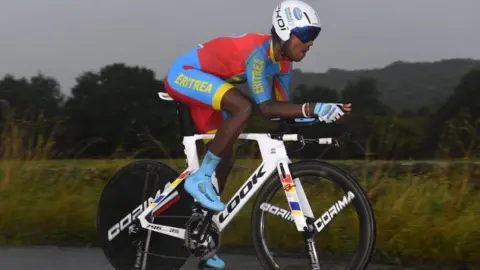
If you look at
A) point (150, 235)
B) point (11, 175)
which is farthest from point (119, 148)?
point (150, 235)

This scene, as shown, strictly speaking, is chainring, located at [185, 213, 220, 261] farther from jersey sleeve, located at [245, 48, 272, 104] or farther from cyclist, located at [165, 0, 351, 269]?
jersey sleeve, located at [245, 48, 272, 104]

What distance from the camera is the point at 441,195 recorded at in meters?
5.21

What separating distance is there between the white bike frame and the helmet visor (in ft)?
1.87

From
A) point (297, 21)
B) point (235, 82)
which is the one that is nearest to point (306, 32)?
point (297, 21)

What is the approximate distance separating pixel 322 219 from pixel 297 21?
115cm

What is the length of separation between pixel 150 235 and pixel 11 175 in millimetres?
2790

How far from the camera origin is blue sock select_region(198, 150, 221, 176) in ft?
13.0

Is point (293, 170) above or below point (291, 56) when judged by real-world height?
below

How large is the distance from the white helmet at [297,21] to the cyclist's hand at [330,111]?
434 millimetres

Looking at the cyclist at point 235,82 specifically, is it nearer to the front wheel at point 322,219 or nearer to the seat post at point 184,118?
the seat post at point 184,118

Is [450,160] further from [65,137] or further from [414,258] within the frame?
[65,137]

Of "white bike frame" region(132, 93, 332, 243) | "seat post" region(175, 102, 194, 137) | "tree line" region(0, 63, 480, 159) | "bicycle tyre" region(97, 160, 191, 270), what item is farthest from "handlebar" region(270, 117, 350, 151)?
"tree line" region(0, 63, 480, 159)

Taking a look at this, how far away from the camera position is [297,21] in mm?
3693

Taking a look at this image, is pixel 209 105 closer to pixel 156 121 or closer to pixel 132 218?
pixel 132 218
